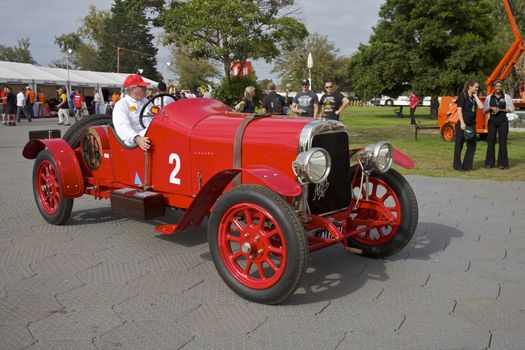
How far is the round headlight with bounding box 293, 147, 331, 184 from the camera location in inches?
126

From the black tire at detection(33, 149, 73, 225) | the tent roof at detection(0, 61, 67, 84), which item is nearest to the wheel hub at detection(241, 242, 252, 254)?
the black tire at detection(33, 149, 73, 225)

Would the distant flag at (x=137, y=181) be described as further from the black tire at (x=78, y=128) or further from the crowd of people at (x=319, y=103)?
the crowd of people at (x=319, y=103)

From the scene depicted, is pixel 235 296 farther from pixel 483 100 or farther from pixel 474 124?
pixel 483 100

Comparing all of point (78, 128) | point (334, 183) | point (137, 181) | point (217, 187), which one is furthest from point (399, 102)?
point (217, 187)

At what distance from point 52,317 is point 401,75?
2766 centimetres

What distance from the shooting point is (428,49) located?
27.5 m

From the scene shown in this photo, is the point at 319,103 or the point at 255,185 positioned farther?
the point at 319,103

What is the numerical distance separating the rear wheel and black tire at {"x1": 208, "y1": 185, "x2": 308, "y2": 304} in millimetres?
12288

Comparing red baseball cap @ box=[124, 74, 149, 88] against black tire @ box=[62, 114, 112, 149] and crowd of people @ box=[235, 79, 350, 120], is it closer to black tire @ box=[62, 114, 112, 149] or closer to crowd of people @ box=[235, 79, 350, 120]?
black tire @ box=[62, 114, 112, 149]

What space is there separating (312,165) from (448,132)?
1218cm

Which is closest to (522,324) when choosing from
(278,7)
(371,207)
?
(371,207)

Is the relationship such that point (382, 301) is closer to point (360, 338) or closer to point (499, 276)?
point (360, 338)

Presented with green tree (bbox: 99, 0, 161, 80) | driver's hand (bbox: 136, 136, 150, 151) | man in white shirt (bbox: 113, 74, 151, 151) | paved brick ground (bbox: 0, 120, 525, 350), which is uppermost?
green tree (bbox: 99, 0, 161, 80)

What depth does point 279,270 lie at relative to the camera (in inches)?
122
